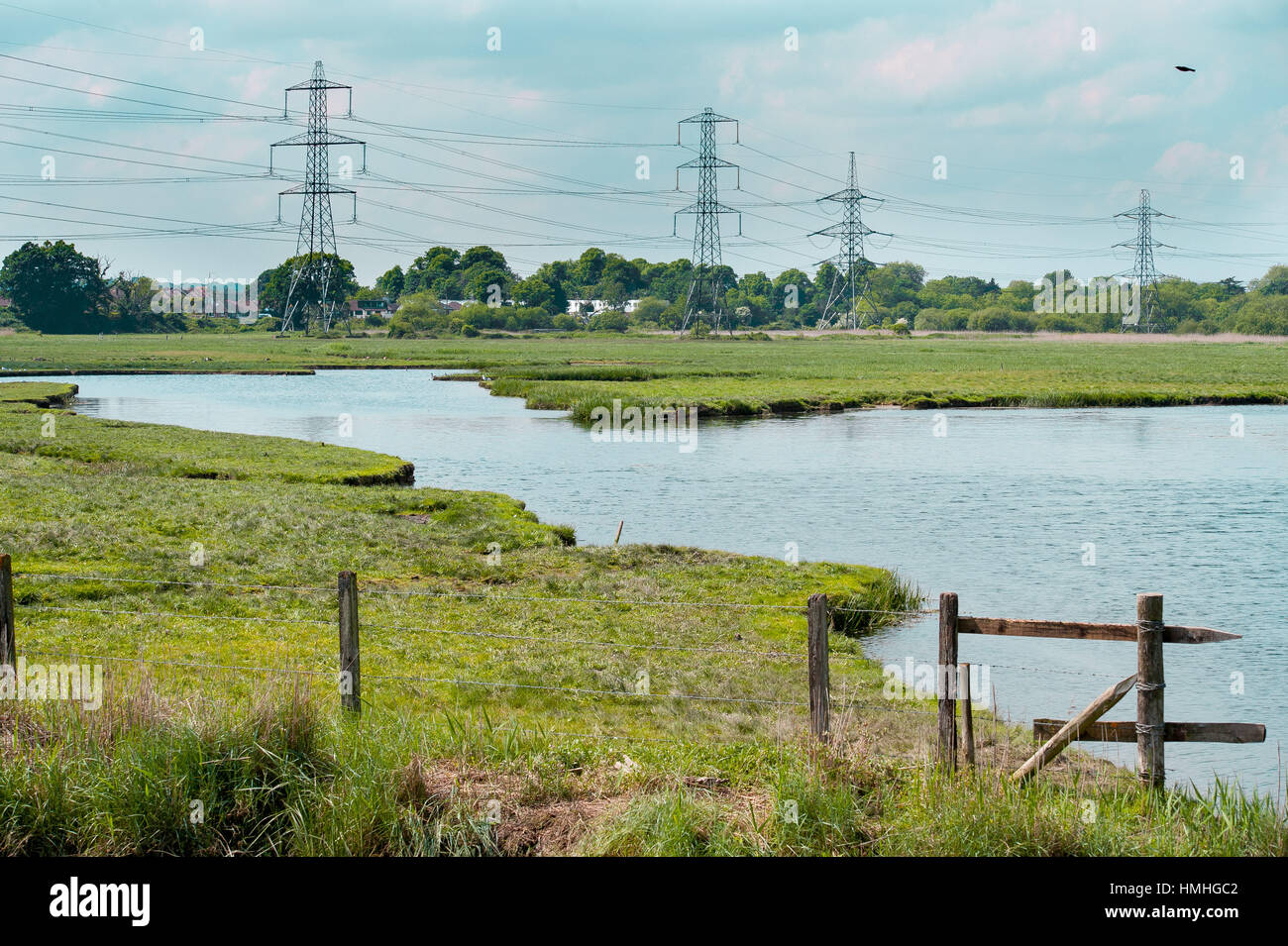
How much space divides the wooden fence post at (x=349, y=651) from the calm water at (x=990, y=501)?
922 cm

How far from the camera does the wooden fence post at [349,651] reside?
1293 centimetres

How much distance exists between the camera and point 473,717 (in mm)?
13742

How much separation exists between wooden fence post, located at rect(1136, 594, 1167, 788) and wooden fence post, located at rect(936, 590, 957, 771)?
161 centimetres

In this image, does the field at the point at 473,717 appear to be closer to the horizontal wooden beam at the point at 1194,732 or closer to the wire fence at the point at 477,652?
the wire fence at the point at 477,652

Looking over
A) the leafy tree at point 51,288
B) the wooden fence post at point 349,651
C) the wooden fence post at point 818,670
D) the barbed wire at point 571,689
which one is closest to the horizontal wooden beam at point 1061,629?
the wooden fence post at point 818,670

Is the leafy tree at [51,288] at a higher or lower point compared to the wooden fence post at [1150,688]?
higher

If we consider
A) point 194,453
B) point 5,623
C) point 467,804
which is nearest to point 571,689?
point 467,804

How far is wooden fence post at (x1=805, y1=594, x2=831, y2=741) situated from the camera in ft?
39.6

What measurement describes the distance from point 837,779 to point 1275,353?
142412 mm

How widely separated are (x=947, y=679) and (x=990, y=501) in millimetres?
29257

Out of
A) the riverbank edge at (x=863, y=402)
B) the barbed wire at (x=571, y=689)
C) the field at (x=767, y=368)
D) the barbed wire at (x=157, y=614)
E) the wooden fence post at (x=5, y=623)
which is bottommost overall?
the barbed wire at (x=571, y=689)
